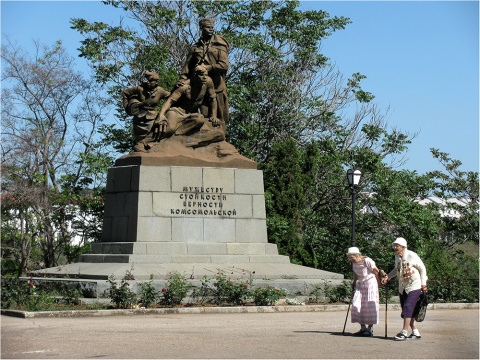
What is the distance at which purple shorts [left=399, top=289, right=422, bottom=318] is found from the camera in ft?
49.8

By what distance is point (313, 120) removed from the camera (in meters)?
40.5

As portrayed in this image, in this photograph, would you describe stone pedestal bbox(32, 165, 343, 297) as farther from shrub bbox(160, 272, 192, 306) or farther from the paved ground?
the paved ground

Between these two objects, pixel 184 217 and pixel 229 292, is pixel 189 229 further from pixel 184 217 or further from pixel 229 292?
pixel 229 292

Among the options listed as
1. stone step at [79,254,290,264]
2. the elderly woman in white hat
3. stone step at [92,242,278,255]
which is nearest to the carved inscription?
stone step at [92,242,278,255]

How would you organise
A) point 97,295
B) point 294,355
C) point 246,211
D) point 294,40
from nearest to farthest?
point 294,355 → point 97,295 → point 246,211 → point 294,40

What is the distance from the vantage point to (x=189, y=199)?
23750mm

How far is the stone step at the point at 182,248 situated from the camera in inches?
893

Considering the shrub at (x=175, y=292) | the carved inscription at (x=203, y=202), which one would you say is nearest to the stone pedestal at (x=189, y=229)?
the carved inscription at (x=203, y=202)

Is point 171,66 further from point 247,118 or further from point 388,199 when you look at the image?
point 388,199

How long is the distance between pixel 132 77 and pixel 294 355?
91.1 feet

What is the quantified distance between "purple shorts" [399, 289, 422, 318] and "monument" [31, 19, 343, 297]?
702cm

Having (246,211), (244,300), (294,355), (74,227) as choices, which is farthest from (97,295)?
(74,227)

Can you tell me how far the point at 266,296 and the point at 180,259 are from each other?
2604 mm

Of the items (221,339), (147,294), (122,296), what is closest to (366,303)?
(221,339)
